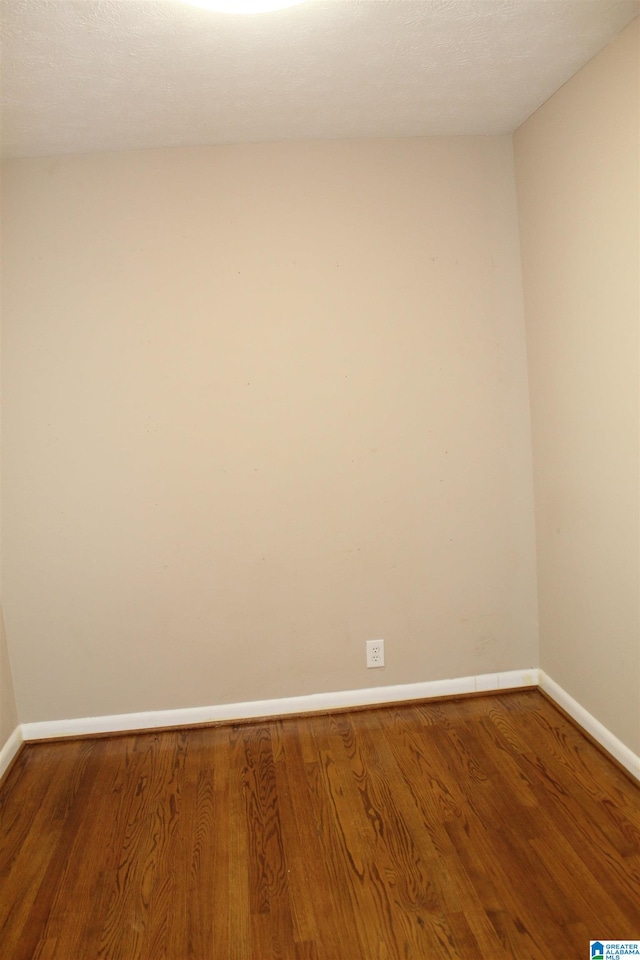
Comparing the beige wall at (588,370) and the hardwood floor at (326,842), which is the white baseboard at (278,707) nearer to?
the hardwood floor at (326,842)

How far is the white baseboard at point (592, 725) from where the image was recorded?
2.57m

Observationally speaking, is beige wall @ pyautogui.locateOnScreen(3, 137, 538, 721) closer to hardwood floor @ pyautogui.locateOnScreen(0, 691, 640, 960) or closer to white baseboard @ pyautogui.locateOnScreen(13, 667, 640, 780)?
white baseboard @ pyautogui.locateOnScreen(13, 667, 640, 780)

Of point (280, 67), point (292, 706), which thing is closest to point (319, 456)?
point (292, 706)

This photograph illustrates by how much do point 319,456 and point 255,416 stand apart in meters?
0.31

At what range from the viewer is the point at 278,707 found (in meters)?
3.20

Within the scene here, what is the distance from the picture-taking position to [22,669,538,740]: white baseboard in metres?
3.13

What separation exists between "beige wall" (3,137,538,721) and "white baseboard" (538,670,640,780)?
1.48 feet

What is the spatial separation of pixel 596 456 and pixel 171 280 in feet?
5.69

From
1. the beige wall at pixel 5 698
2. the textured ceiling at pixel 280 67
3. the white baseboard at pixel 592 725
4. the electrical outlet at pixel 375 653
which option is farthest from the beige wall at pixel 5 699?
the white baseboard at pixel 592 725

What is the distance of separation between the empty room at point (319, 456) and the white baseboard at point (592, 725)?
0.05 feet

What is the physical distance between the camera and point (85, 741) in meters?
3.11

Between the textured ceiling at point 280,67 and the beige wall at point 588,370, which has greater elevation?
the textured ceiling at point 280,67

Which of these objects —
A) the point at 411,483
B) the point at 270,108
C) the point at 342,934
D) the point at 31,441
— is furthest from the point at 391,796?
the point at 270,108

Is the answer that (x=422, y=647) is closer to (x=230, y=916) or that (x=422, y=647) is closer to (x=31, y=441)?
(x=230, y=916)
